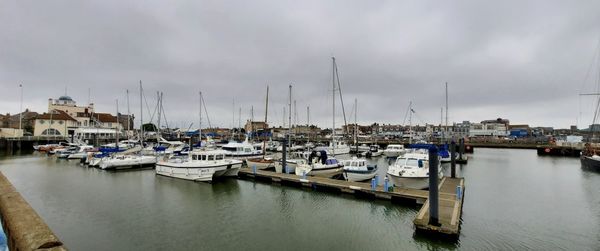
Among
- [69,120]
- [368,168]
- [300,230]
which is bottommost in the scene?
[300,230]

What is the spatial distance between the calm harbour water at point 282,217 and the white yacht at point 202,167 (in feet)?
3.22

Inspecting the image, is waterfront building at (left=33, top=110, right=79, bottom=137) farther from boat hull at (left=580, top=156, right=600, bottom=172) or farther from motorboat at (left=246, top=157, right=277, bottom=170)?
boat hull at (left=580, top=156, right=600, bottom=172)

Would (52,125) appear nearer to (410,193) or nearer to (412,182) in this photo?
(412,182)

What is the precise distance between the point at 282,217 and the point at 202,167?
12.9 meters

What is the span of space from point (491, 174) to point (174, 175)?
34557 millimetres

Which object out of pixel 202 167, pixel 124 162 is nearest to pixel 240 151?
pixel 202 167

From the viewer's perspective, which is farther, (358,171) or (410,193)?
(358,171)

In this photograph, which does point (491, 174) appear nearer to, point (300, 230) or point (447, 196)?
point (447, 196)

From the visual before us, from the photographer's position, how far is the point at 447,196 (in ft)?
57.8

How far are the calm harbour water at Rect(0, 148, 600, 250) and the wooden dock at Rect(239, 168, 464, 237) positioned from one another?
65 cm

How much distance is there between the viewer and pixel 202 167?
2653 centimetres

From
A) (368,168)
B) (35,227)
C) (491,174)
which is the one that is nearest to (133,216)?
(35,227)

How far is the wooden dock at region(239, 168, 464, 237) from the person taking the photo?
42.1ft

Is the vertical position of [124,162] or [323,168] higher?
[323,168]
